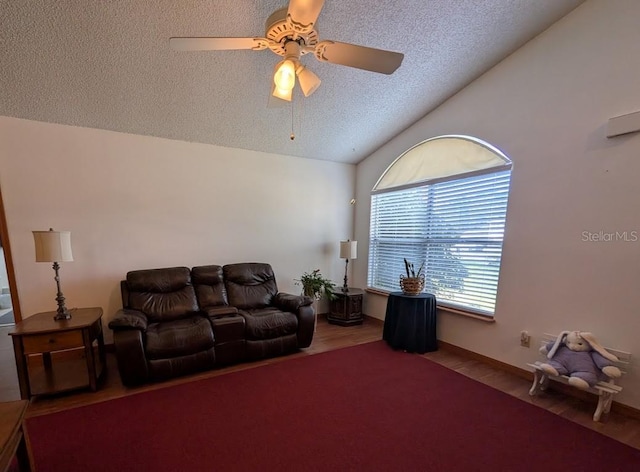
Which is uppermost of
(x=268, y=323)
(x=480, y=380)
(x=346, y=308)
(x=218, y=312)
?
(x=218, y=312)

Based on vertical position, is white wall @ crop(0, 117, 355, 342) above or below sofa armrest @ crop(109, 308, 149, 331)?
above

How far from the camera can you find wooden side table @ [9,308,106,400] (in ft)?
6.88

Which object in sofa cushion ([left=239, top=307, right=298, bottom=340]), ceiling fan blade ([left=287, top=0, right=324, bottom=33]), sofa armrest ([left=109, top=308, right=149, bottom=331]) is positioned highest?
ceiling fan blade ([left=287, top=0, right=324, bottom=33])

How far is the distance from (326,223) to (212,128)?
2.08 metres

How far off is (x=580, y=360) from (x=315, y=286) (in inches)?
105

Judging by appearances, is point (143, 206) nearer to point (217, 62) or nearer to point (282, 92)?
point (217, 62)

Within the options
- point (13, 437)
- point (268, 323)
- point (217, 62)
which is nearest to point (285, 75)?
point (217, 62)

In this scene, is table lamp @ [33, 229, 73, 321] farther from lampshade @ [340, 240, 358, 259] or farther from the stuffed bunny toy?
the stuffed bunny toy

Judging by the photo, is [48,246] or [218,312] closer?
[48,246]

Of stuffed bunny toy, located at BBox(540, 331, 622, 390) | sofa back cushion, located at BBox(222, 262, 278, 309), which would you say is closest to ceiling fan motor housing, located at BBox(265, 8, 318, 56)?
sofa back cushion, located at BBox(222, 262, 278, 309)

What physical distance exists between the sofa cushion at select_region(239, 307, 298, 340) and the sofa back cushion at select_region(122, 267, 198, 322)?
0.64m

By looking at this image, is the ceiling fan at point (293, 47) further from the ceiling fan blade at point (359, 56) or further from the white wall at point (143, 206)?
the white wall at point (143, 206)

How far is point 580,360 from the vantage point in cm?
212

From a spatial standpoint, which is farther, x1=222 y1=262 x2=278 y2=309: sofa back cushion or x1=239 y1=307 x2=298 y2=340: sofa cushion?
x1=222 y1=262 x2=278 y2=309: sofa back cushion
